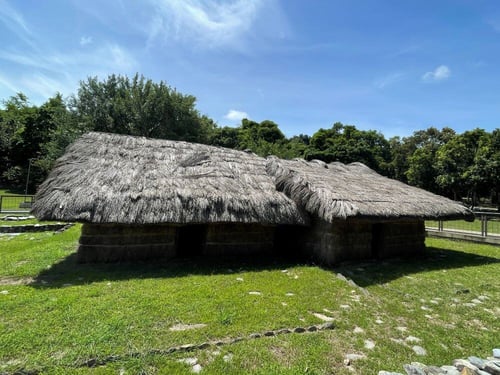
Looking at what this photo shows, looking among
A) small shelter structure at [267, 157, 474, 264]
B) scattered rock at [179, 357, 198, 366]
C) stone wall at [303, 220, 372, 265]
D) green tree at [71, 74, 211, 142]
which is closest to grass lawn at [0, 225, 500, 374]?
scattered rock at [179, 357, 198, 366]

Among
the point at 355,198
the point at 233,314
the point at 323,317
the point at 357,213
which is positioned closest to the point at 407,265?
the point at 355,198

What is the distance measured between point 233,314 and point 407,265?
6151 mm

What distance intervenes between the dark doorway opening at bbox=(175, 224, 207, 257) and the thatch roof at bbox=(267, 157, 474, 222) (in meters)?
2.81

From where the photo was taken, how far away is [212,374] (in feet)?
10.2

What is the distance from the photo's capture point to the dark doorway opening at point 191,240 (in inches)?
332

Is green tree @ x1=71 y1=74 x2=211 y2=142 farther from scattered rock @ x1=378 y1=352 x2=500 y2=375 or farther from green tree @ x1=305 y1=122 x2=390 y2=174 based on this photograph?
scattered rock @ x1=378 y1=352 x2=500 y2=375

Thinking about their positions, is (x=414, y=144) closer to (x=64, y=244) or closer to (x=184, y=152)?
(x=184, y=152)

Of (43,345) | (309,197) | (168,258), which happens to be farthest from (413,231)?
(43,345)

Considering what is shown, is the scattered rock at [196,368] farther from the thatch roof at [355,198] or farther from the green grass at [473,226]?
the green grass at [473,226]

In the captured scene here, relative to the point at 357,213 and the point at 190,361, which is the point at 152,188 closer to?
the point at 190,361

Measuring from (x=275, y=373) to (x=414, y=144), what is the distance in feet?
142

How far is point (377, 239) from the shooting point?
358 inches

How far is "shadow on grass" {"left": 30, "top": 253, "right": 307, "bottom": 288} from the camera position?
6.05 m

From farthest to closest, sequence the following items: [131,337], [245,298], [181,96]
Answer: [181,96] → [245,298] → [131,337]
